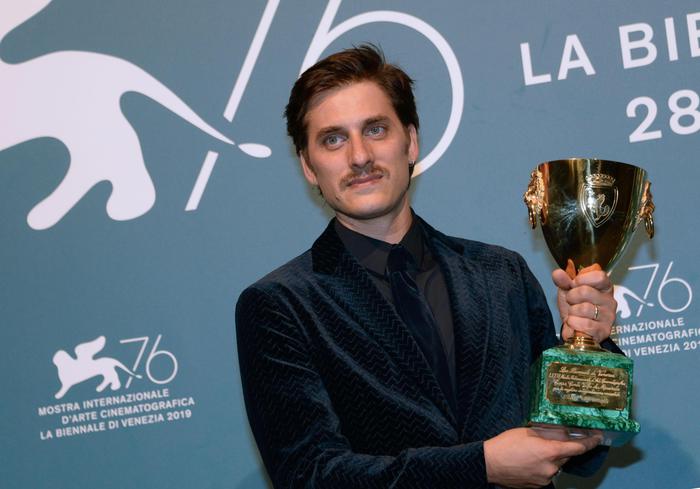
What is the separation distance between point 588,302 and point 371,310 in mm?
384

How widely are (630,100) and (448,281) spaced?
93cm

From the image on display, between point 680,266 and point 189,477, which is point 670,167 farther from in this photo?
point 189,477

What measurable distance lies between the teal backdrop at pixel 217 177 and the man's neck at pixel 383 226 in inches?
24.6

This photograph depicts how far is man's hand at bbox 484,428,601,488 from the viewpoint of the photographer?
1.58 metres

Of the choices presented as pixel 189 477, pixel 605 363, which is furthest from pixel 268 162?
pixel 605 363

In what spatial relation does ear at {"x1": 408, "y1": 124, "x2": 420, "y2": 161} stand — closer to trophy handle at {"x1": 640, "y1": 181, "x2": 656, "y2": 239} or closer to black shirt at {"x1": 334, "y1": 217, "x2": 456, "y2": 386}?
black shirt at {"x1": 334, "y1": 217, "x2": 456, "y2": 386}

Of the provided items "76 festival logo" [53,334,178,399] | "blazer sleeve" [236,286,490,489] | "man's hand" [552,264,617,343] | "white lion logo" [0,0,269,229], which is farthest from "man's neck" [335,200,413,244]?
"76 festival logo" [53,334,178,399]

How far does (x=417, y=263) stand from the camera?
→ 1.95 metres

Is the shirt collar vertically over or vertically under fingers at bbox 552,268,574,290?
over

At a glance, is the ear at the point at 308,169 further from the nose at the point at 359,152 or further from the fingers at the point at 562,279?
the fingers at the point at 562,279

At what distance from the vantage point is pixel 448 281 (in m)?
1.90

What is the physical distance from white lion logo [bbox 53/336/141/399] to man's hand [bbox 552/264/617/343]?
133 centimetres

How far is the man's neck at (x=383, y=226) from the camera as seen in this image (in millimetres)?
1965

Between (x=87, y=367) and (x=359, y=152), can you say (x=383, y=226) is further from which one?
(x=87, y=367)
